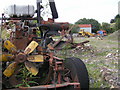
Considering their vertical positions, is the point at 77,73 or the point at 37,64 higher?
the point at 37,64


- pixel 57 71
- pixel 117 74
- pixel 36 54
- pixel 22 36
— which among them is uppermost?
pixel 22 36

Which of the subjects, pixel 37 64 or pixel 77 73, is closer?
pixel 77 73

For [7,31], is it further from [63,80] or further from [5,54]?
[63,80]

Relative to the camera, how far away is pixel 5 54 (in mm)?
4676

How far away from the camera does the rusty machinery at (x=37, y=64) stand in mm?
4645

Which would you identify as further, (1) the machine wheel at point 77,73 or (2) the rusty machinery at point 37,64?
(1) the machine wheel at point 77,73

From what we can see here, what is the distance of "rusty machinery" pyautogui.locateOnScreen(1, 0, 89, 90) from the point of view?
4.64 m

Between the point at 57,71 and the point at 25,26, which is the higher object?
the point at 25,26

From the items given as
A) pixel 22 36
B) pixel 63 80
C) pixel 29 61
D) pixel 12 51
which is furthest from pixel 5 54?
pixel 63 80

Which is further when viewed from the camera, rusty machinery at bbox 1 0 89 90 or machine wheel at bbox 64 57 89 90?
machine wheel at bbox 64 57 89 90

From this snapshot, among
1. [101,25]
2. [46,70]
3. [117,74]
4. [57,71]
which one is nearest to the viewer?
[57,71]

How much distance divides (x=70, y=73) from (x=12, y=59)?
3.99 ft

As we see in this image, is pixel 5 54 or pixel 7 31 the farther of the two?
pixel 7 31

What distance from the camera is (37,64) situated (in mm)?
5035
